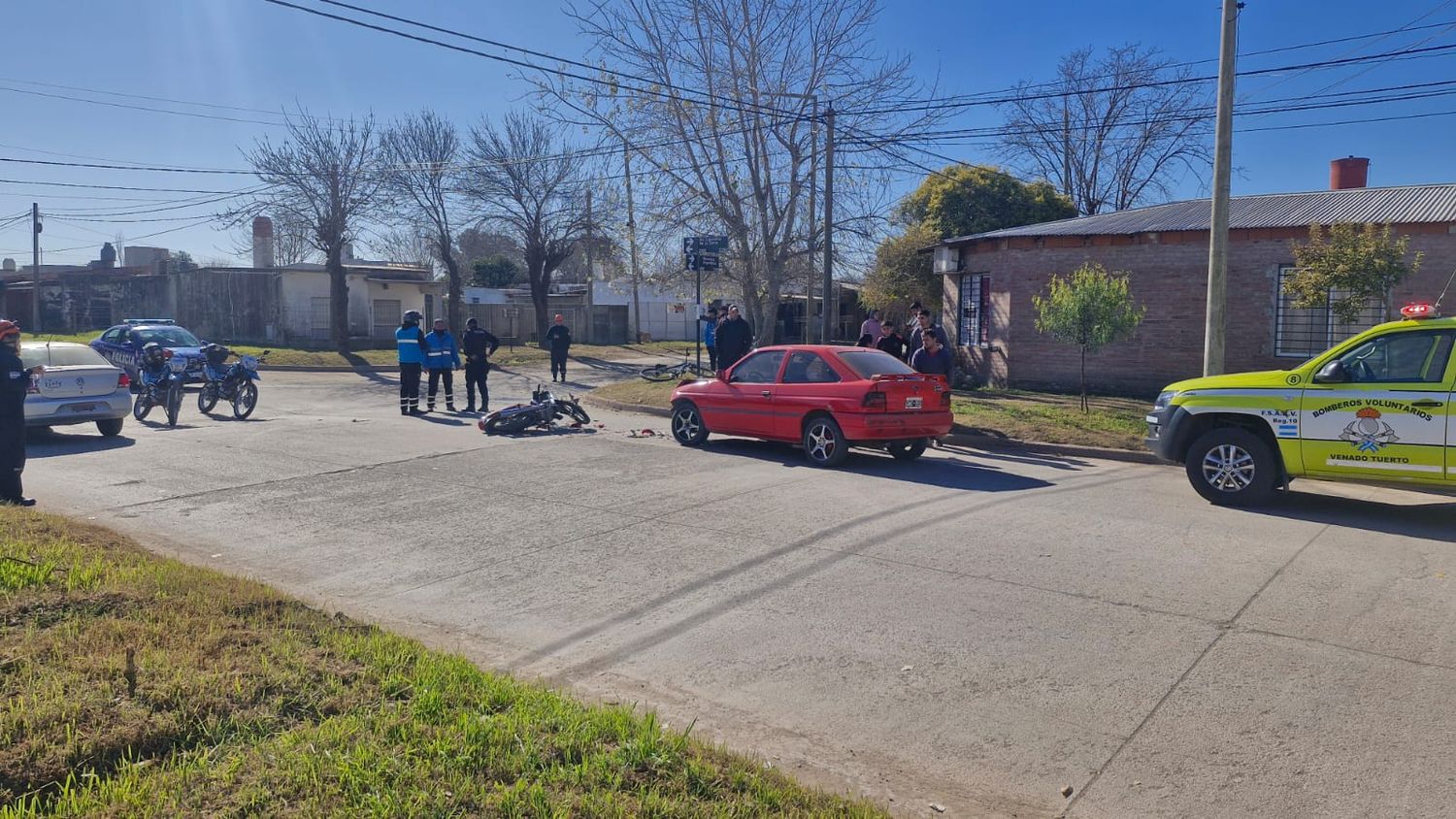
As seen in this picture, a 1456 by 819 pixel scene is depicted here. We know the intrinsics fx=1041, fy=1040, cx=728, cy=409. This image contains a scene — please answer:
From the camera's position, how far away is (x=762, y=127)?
25062 mm

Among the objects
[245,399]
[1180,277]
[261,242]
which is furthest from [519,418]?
[261,242]

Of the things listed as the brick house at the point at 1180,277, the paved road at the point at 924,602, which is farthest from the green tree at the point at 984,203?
the paved road at the point at 924,602

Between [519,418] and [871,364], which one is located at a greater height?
[871,364]

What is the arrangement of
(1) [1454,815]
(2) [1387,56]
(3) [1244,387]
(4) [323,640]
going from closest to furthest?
(1) [1454,815], (4) [323,640], (3) [1244,387], (2) [1387,56]

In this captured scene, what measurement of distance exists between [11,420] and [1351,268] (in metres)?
16.1

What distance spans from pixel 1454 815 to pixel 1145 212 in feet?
65.4

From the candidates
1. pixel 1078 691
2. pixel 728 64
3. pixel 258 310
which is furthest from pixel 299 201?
pixel 1078 691

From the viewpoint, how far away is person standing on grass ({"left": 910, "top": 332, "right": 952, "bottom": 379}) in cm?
1442

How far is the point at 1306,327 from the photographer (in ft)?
61.7

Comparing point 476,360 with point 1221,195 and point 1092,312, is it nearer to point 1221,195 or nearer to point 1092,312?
point 1092,312

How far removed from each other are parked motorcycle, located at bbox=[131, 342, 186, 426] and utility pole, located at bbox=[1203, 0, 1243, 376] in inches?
585

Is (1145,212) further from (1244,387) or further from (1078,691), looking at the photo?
(1078,691)

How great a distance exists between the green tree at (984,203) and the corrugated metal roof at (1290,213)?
37.4 ft

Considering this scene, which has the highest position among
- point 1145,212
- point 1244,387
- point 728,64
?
point 728,64
